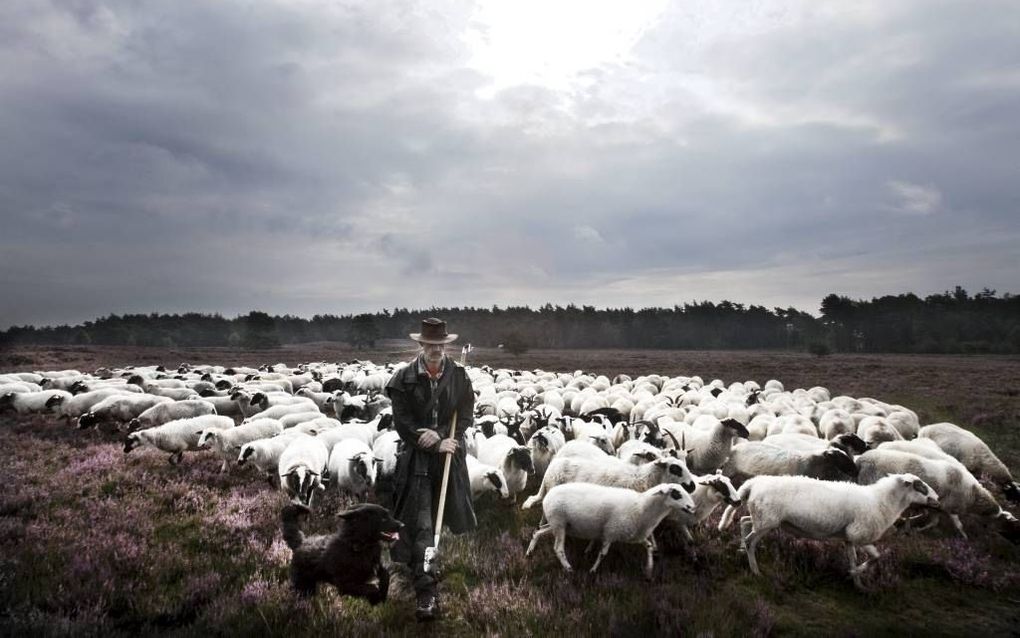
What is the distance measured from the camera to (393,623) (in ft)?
17.2

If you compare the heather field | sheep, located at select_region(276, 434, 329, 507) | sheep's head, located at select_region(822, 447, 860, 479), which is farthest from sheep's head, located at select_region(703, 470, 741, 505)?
sheep, located at select_region(276, 434, 329, 507)

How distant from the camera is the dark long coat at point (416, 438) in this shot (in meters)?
6.02

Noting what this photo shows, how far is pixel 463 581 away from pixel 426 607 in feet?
3.40

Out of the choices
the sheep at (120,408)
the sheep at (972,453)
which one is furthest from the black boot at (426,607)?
the sheep at (120,408)

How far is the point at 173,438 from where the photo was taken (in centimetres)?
1220

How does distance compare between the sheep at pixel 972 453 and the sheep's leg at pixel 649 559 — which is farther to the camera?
the sheep at pixel 972 453

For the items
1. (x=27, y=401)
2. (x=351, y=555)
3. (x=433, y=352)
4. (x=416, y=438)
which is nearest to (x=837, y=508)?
(x=416, y=438)

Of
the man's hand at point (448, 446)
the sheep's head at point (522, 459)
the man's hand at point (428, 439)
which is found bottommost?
the sheep's head at point (522, 459)

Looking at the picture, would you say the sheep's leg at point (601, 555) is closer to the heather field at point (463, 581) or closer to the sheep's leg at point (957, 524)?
the heather field at point (463, 581)

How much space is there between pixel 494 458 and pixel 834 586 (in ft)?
20.0

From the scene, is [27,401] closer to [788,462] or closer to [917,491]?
[788,462]

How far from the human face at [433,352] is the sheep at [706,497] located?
394cm

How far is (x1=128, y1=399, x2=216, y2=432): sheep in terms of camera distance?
48.6 feet

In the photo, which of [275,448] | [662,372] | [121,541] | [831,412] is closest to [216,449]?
[275,448]
